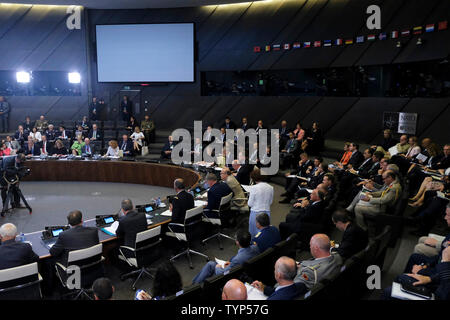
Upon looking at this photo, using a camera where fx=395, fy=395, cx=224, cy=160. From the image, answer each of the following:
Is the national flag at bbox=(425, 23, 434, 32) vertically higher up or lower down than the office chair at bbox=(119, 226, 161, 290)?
higher up

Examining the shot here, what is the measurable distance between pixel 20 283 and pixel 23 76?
14.0m

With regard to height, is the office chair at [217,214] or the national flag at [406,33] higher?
the national flag at [406,33]

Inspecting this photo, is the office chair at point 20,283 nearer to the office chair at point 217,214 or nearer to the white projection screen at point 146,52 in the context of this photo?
the office chair at point 217,214

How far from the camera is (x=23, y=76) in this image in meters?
15.8

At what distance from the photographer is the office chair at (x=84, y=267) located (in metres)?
4.34

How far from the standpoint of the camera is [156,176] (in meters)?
10.4

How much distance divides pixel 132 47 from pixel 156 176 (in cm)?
674

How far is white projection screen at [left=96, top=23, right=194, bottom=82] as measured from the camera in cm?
1485

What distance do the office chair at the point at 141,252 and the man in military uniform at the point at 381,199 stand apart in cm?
315

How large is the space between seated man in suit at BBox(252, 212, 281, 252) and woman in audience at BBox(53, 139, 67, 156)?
339 inches

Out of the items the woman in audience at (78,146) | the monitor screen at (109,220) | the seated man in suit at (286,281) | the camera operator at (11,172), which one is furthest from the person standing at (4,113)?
the seated man in suit at (286,281)

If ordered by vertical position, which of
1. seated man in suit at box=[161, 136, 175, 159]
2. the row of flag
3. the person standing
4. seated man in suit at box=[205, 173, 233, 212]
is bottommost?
seated man in suit at box=[205, 173, 233, 212]

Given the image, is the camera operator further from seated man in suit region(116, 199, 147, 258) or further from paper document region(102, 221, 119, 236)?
seated man in suit region(116, 199, 147, 258)

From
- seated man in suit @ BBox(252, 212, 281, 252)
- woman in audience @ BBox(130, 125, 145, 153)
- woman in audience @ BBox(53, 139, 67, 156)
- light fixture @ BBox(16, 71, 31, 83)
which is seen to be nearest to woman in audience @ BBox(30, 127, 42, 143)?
woman in audience @ BBox(53, 139, 67, 156)
